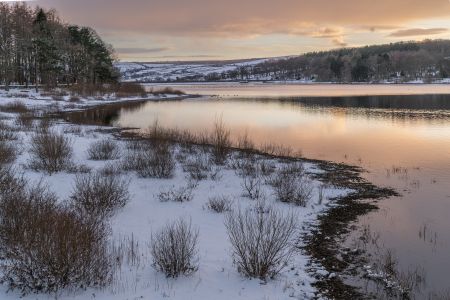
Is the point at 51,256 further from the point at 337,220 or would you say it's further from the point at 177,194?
the point at 337,220

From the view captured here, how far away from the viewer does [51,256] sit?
6.12 metres

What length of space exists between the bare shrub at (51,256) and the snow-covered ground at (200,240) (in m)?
0.15

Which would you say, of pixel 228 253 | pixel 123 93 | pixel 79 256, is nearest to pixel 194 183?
pixel 228 253

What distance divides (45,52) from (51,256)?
66.6 metres

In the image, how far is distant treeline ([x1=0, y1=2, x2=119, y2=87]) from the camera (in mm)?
66475

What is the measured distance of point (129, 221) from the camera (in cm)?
1031

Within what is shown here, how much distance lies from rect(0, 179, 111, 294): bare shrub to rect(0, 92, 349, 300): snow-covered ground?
150 mm

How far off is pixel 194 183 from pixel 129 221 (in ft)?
14.1

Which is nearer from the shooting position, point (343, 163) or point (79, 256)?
point (79, 256)

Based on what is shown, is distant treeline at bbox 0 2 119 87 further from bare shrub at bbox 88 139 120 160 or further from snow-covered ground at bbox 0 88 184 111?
bare shrub at bbox 88 139 120 160

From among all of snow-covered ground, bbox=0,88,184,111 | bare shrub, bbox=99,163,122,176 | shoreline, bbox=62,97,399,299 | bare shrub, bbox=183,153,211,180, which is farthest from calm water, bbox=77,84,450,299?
snow-covered ground, bbox=0,88,184,111

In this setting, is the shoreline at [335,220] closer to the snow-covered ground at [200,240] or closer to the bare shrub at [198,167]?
the snow-covered ground at [200,240]

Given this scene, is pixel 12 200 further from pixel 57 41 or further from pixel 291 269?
pixel 57 41

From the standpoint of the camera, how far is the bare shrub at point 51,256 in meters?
6.15
